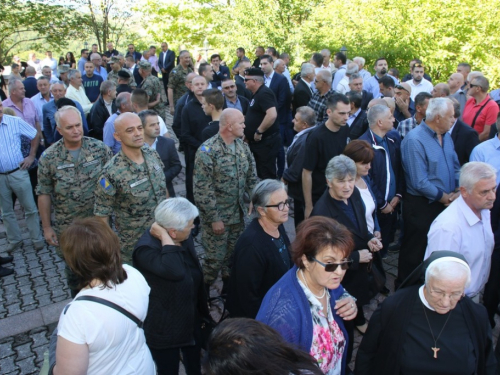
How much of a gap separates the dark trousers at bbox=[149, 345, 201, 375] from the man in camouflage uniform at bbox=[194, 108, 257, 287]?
149cm

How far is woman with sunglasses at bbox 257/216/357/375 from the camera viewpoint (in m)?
2.39

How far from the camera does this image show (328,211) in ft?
12.2

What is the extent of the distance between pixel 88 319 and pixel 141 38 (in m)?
25.7

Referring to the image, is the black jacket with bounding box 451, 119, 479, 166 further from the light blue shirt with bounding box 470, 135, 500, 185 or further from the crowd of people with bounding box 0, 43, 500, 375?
the light blue shirt with bounding box 470, 135, 500, 185

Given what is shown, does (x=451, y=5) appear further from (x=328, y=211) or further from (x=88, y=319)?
(x=88, y=319)

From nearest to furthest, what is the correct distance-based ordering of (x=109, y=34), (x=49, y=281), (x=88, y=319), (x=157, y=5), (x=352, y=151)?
1. (x=88, y=319)
2. (x=352, y=151)
3. (x=49, y=281)
4. (x=109, y=34)
5. (x=157, y=5)

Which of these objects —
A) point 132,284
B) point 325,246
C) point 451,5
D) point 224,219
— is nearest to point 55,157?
point 224,219

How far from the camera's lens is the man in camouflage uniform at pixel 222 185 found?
14.8 ft

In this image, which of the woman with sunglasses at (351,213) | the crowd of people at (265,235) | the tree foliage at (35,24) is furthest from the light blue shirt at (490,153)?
the tree foliage at (35,24)

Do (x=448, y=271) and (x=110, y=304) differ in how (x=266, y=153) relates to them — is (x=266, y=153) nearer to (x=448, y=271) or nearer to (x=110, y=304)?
(x=448, y=271)

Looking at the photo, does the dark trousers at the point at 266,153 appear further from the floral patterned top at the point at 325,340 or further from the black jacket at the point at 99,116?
the floral patterned top at the point at 325,340

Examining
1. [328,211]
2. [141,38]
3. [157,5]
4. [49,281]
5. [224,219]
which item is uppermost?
[157,5]

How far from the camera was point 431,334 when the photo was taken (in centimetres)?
261

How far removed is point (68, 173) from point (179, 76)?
7.33 m
